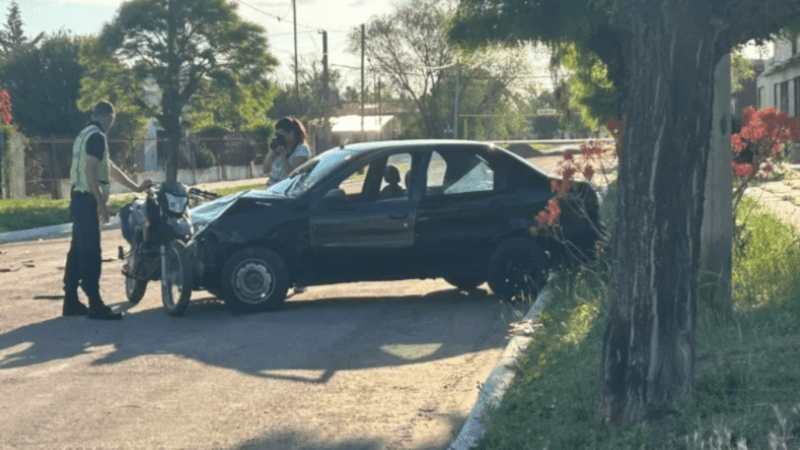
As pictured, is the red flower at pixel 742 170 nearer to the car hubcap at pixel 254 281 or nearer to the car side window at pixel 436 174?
the car side window at pixel 436 174

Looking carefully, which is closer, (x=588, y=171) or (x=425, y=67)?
(x=588, y=171)

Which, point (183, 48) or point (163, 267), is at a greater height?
point (183, 48)

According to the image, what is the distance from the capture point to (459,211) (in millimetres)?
11555

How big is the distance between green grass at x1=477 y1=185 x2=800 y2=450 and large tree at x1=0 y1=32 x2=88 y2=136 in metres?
49.6

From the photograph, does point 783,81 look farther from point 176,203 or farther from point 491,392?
point 491,392

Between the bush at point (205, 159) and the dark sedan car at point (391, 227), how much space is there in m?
40.3

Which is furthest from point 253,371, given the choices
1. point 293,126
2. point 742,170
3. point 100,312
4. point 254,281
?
point 293,126

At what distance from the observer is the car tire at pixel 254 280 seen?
1098cm

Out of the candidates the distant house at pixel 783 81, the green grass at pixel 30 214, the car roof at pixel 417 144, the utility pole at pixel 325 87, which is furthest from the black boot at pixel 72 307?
the utility pole at pixel 325 87

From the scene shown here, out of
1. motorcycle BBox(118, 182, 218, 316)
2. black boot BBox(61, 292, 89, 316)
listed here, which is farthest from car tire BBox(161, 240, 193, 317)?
black boot BBox(61, 292, 89, 316)

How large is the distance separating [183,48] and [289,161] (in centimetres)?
2911

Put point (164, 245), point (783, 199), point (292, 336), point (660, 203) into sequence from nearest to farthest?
point (660, 203)
point (292, 336)
point (164, 245)
point (783, 199)

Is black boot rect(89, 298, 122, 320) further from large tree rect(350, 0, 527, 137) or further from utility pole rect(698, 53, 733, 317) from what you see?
large tree rect(350, 0, 527, 137)

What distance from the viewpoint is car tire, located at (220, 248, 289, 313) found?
11.0 meters
